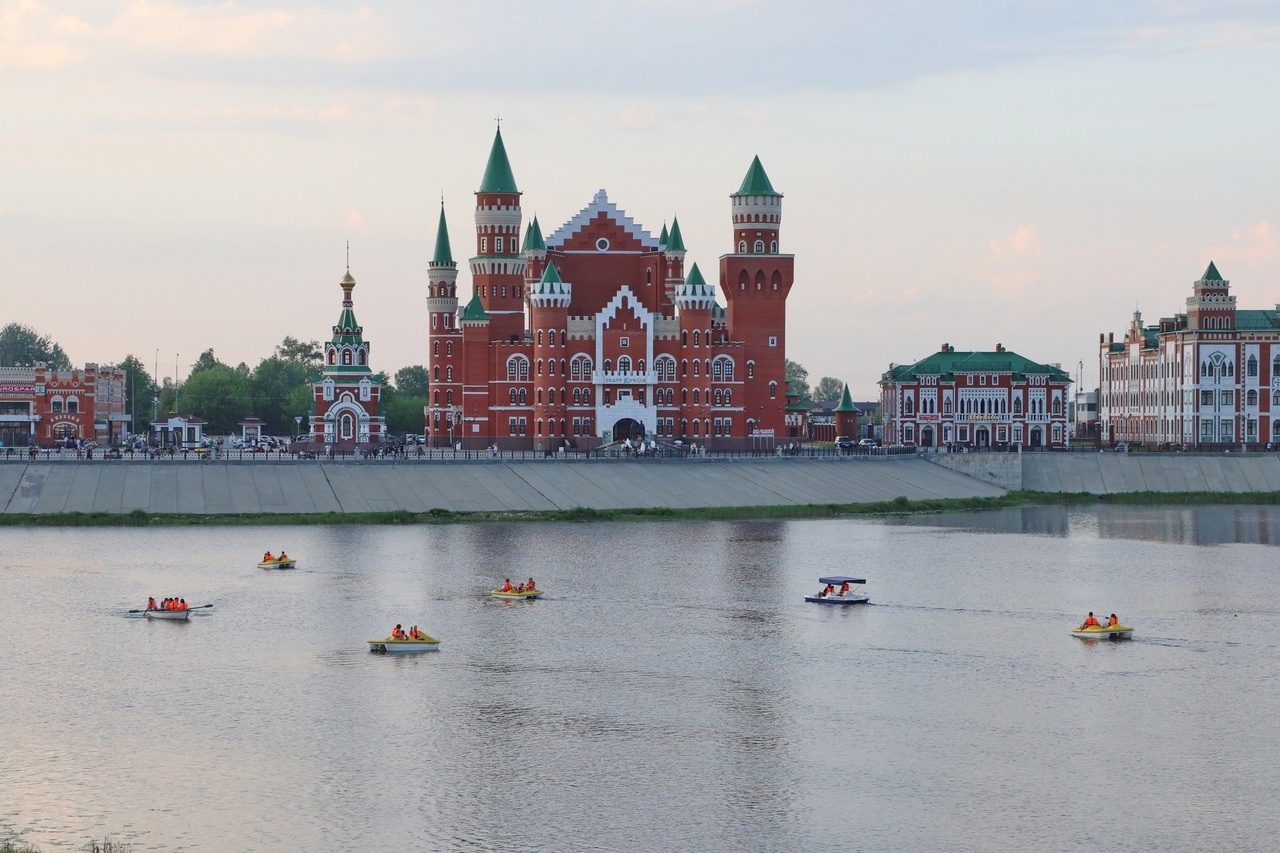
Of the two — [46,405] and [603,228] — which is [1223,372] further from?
[46,405]

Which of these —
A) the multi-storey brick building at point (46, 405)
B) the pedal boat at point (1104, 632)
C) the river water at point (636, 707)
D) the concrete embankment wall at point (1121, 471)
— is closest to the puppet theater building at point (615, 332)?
the concrete embankment wall at point (1121, 471)

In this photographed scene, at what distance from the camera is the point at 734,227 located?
157250 millimetres

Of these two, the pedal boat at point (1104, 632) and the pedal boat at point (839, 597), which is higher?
the pedal boat at point (839, 597)

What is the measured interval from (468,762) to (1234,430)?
131945 millimetres

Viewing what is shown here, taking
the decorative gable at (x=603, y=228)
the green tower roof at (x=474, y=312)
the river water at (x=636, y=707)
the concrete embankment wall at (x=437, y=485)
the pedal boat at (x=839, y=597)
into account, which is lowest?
the river water at (x=636, y=707)

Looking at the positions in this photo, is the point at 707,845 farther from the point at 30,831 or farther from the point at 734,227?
the point at 734,227

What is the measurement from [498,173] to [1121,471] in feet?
202

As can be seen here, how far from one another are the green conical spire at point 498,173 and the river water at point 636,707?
7874 cm

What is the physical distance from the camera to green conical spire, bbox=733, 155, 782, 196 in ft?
510

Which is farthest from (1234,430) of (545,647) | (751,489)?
(545,647)

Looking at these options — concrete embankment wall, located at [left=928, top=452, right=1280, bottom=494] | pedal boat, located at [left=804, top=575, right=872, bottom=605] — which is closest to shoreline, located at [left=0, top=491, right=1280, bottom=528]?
concrete embankment wall, located at [left=928, top=452, right=1280, bottom=494]

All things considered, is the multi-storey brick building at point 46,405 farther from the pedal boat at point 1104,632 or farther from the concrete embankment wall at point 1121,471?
the pedal boat at point 1104,632

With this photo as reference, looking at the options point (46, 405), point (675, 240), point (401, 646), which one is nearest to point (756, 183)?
point (675, 240)

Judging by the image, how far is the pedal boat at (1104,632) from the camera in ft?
208
